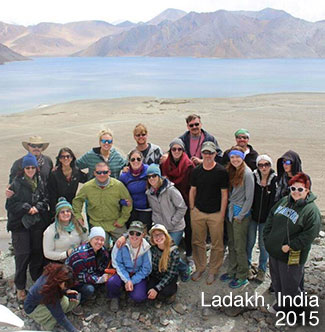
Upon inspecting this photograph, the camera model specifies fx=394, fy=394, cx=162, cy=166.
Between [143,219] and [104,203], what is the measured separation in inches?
23.3

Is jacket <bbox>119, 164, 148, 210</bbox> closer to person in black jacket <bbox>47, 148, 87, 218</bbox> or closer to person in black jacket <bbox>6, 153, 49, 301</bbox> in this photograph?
person in black jacket <bbox>47, 148, 87, 218</bbox>

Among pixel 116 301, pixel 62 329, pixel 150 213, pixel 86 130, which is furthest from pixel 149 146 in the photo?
pixel 86 130

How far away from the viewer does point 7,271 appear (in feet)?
19.9

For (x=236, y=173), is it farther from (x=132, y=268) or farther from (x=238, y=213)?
(x=132, y=268)

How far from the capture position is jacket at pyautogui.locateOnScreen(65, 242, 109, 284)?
4957mm

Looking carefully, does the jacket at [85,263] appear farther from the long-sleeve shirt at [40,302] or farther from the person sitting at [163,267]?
the person sitting at [163,267]

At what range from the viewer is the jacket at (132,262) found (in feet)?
16.2

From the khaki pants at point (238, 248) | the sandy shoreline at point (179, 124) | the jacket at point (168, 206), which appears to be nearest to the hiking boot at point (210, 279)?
the khaki pants at point (238, 248)

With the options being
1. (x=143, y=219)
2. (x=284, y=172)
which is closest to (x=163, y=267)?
(x=143, y=219)

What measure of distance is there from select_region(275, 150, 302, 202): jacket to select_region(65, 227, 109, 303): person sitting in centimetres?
224

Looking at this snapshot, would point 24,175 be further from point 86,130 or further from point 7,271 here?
point 86,130

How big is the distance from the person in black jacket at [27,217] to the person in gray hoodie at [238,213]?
249cm

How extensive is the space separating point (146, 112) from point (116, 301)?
66.0 feet

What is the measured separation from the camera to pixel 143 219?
5480 millimetres
